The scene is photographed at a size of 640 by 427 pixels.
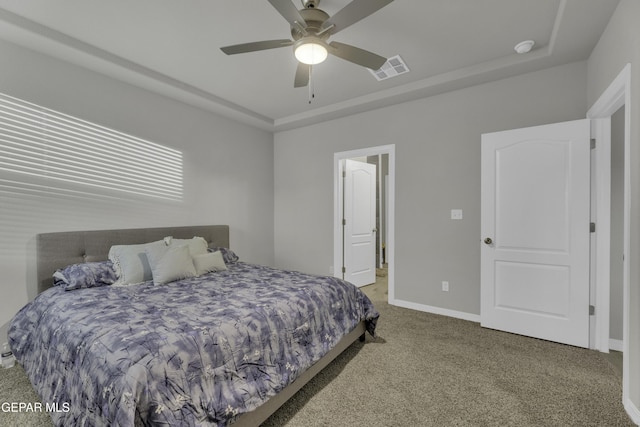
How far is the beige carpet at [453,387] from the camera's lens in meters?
1.71

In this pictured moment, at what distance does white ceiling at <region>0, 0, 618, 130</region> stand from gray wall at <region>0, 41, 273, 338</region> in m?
0.19

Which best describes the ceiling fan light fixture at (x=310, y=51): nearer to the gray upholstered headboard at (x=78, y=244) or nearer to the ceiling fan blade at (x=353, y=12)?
the ceiling fan blade at (x=353, y=12)

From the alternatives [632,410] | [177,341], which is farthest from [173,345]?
[632,410]

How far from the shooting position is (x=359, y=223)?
184 inches

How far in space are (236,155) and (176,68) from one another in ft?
5.00

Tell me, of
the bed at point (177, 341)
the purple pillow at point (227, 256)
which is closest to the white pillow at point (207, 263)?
the bed at point (177, 341)

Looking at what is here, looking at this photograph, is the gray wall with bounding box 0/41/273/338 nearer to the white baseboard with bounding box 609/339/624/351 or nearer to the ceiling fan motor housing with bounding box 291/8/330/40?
the ceiling fan motor housing with bounding box 291/8/330/40

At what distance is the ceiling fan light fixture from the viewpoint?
1.91 metres

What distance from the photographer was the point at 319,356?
200cm

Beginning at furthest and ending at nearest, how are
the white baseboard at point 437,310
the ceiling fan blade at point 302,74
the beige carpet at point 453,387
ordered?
the white baseboard at point 437,310 < the ceiling fan blade at point 302,74 < the beige carpet at point 453,387

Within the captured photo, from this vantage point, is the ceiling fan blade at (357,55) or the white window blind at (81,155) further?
the white window blind at (81,155)

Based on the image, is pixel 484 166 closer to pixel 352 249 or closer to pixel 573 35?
pixel 573 35

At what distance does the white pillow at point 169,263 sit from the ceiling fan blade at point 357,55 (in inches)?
87.7

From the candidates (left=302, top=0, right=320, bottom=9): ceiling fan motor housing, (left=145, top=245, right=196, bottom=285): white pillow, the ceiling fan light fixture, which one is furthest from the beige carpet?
(left=302, top=0, right=320, bottom=9): ceiling fan motor housing
